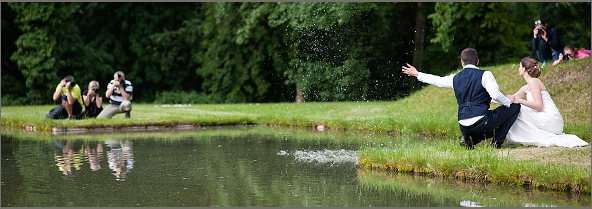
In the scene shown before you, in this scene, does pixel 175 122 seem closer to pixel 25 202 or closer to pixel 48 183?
pixel 48 183

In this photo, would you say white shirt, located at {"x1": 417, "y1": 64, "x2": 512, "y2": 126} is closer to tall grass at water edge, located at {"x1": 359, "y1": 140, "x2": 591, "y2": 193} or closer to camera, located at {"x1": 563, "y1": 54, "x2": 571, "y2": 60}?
tall grass at water edge, located at {"x1": 359, "y1": 140, "x2": 591, "y2": 193}

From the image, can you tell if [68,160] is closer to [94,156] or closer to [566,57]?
[94,156]

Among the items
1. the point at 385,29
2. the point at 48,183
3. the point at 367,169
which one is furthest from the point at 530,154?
the point at 385,29

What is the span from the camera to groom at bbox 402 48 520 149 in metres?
8.08

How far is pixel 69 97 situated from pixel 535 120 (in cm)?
1154

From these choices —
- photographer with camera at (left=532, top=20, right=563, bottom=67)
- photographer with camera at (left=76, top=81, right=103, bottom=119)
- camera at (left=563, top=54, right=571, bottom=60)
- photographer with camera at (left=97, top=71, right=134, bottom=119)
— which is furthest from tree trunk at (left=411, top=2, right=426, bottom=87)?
photographer with camera at (left=76, top=81, right=103, bottom=119)

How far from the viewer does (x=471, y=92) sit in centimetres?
820

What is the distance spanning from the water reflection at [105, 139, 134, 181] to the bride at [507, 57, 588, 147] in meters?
5.34

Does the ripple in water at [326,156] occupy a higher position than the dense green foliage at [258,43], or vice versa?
the dense green foliage at [258,43]

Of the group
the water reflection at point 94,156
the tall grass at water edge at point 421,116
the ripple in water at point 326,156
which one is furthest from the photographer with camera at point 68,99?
the ripple in water at point 326,156

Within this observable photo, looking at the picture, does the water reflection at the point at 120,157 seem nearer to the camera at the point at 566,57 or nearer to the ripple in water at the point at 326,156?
the ripple in water at the point at 326,156

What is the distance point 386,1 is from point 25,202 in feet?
66.9

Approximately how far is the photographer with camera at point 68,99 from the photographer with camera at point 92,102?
0.57 feet

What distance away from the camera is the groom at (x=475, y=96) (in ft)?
26.5
